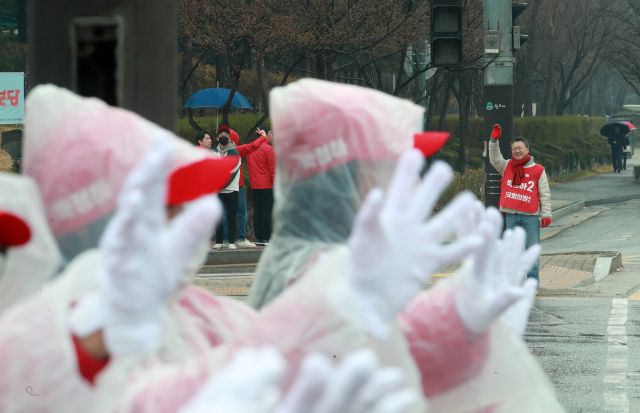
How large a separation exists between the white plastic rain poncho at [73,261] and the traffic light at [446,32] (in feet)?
30.5

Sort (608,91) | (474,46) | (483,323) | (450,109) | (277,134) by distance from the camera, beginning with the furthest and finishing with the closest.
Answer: (608,91) < (450,109) < (474,46) < (277,134) < (483,323)

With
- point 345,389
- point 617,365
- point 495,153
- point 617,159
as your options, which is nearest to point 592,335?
point 617,365

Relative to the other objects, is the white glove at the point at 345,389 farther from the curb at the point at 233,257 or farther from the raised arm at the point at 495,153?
the curb at the point at 233,257

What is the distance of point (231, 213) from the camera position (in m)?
13.0

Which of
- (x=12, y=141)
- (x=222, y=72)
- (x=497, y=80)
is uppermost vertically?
(x=222, y=72)

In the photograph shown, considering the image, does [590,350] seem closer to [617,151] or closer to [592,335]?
[592,335]

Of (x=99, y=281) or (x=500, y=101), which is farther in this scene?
(x=500, y=101)

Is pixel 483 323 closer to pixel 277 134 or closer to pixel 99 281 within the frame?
pixel 277 134

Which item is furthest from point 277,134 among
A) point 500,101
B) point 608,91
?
point 608,91

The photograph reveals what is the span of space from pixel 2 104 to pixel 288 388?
13.9 metres

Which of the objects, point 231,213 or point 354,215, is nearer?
point 354,215

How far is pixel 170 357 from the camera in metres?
2.05

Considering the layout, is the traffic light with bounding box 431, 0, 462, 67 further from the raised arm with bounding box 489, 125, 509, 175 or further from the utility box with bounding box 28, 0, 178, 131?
the utility box with bounding box 28, 0, 178, 131

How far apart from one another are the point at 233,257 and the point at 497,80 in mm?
4585
